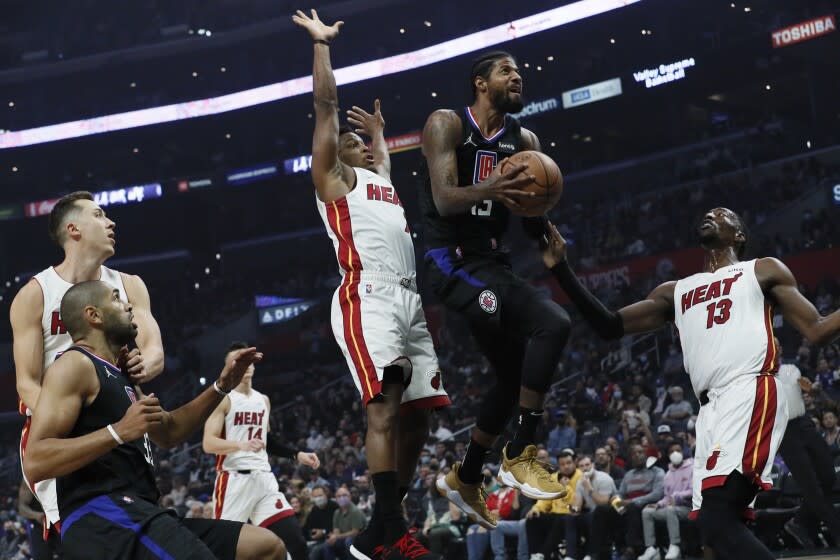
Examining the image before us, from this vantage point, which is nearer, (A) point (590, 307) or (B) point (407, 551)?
(B) point (407, 551)

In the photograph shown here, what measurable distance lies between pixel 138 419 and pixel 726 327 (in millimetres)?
3246

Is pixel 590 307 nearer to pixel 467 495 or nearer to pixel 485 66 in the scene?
pixel 467 495

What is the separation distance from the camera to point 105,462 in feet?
14.3

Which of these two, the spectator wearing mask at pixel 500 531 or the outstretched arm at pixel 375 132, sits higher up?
the outstretched arm at pixel 375 132

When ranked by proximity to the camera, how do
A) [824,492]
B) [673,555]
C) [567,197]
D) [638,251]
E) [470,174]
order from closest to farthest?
1. [470,174]
2. [824,492]
3. [673,555]
4. [638,251]
5. [567,197]

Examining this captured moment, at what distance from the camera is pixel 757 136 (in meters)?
27.2

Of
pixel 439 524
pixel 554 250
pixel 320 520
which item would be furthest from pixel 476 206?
pixel 320 520

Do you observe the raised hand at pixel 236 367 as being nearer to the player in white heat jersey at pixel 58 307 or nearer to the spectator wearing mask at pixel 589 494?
the player in white heat jersey at pixel 58 307

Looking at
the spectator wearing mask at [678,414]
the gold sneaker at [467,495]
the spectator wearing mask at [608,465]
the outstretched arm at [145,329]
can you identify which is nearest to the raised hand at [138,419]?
the outstretched arm at [145,329]

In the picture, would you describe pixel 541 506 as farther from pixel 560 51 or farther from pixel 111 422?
pixel 560 51

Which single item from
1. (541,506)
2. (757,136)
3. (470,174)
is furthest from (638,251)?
(470,174)

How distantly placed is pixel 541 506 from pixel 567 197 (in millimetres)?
20199

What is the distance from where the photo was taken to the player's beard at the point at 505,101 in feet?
18.1

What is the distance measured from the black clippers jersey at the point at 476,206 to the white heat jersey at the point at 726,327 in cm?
122
